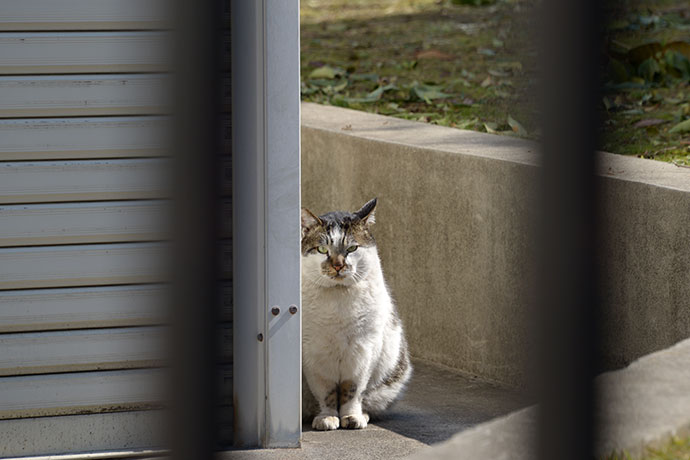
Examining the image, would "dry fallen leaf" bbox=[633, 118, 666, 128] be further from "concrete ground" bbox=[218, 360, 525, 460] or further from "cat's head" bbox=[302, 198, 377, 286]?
"cat's head" bbox=[302, 198, 377, 286]

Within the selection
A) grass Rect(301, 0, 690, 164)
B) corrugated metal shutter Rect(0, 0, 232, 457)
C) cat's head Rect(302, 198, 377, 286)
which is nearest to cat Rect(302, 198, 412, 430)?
cat's head Rect(302, 198, 377, 286)

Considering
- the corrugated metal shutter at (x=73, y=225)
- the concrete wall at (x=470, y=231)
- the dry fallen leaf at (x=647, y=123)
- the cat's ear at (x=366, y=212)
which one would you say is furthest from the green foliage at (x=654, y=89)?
the corrugated metal shutter at (x=73, y=225)

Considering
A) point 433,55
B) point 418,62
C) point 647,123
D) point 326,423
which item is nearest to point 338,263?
point 326,423

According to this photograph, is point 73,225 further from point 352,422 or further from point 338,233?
point 352,422

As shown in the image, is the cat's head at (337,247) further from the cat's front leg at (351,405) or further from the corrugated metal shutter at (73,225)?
the corrugated metal shutter at (73,225)

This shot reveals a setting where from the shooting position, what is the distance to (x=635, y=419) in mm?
2055

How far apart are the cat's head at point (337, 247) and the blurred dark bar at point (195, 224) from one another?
3.58m

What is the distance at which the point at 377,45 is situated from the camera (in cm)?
928

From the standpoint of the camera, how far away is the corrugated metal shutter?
380cm

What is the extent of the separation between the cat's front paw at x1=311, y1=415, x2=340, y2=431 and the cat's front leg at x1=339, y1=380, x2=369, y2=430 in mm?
42

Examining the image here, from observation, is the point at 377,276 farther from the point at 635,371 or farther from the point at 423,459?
the point at 423,459

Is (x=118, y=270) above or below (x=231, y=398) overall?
above

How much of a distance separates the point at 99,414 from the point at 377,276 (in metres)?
1.36

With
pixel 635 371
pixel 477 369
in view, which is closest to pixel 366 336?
pixel 477 369
